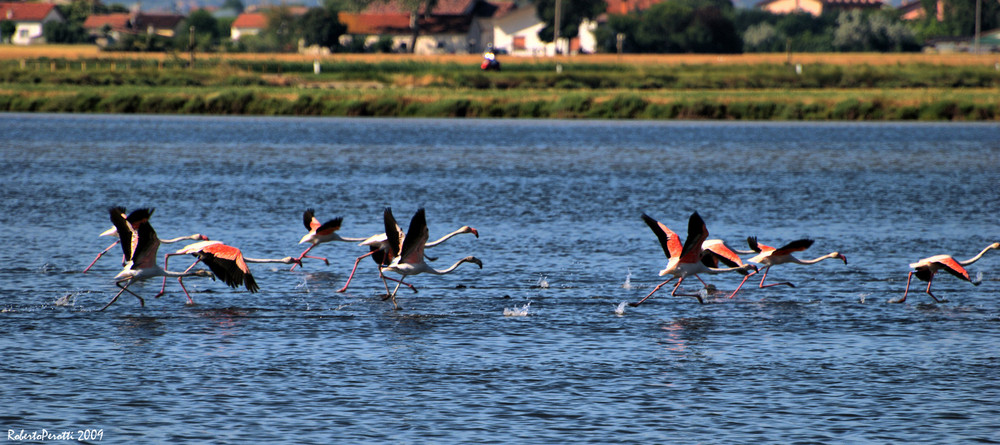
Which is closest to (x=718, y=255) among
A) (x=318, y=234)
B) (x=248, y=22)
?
(x=318, y=234)

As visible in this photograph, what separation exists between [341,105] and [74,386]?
57.0m

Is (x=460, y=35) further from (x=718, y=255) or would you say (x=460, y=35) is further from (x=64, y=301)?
(x=64, y=301)

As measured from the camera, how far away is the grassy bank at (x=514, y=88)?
66.6m

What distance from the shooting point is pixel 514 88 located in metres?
80.5

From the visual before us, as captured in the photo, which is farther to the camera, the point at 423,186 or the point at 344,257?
the point at 423,186

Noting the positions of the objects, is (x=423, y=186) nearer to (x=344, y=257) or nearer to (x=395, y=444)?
(x=344, y=257)

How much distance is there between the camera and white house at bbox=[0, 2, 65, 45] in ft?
501

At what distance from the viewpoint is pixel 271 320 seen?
1589 centimetres

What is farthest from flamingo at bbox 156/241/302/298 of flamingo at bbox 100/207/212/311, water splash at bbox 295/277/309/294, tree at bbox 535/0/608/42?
tree at bbox 535/0/608/42

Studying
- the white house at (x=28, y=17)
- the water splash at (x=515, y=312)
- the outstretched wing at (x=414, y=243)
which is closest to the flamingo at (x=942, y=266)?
the water splash at (x=515, y=312)

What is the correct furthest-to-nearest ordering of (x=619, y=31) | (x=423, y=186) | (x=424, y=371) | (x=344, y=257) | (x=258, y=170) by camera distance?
(x=619, y=31) → (x=258, y=170) → (x=423, y=186) → (x=344, y=257) → (x=424, y=371)

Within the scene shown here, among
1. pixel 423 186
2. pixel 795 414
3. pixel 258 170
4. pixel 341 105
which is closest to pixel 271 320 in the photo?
pixel 795 414

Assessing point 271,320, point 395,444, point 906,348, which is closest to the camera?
point 395,444

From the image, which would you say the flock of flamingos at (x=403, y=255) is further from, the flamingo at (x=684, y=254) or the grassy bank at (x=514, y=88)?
the grassy bank at (x=514, y=88)
